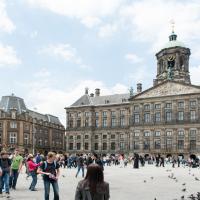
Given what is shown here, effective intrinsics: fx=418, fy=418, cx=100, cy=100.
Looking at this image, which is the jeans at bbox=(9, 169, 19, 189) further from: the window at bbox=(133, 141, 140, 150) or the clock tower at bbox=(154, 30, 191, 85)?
the clock tower at bbox=(154, 30, 191, 85)

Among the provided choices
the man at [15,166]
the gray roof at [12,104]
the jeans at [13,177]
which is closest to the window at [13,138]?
the gray roof at [12,104]

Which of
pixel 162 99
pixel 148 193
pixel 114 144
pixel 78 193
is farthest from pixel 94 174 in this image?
pixel 114 144

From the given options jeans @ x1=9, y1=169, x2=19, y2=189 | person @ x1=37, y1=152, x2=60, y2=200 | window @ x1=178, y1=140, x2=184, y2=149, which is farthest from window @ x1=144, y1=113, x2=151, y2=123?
person @ x1=37, y1=152, x2=60, y2=200

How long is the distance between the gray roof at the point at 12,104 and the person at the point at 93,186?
8909cm

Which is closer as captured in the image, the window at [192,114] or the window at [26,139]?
the window at [192,114]

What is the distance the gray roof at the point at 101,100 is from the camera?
95.1 m

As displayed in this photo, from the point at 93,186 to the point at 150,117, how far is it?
81086 mm

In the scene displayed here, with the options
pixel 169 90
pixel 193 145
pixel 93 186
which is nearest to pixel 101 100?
pixel 169 90

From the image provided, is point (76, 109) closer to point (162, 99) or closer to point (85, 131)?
point (85, 131)

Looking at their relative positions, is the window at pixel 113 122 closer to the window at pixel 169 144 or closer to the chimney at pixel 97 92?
the chimney at pixel 97 92

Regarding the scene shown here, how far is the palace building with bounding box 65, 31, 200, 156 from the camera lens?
269ft

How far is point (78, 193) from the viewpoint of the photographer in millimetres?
6273

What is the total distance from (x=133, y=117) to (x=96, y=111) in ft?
36.7

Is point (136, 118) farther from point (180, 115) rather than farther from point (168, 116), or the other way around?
point (180, 115)
